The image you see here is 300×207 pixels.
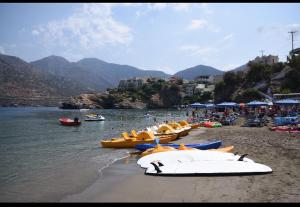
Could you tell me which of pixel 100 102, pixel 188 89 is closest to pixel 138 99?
pixel 100 102

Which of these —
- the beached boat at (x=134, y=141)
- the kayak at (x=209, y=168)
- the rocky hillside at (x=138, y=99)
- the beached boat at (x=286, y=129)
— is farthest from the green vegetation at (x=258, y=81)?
the rocky hillside at (x=138, y=99)

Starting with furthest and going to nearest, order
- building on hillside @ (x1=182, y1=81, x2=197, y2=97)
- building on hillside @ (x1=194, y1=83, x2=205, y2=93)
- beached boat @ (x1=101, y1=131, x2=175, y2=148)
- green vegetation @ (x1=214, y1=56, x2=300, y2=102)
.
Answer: building on hillside @ (x1=182, y1=81, x2=197, y2=97) → building on hillside @ (x1=194, y1=83, x2=205, y2=93) → green vegetation @ (x1=214, y1=56, x2=300, y2=102) → beached boat @ (x1=101, y1=131, x2=175, y2=148)

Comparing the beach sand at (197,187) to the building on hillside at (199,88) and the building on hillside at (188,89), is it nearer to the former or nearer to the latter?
the building on hillside at (199,88)

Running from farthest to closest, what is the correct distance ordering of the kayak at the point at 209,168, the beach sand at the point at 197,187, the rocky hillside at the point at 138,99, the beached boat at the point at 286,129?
1. the rocky hillside at the point at 138,99
2. the beached boat at the point at 286,129
3. the kayak at the point at 209,168
4. the beach sand at the point at 197,187

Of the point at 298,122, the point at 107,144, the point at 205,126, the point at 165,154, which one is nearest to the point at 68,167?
the point at 165,154

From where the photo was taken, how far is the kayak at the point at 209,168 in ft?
44.9

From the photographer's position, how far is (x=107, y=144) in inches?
998

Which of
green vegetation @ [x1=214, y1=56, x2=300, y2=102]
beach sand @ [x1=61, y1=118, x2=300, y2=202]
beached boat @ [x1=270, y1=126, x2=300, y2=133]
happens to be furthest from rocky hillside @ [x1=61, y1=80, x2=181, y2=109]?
beach sand @ [x1=61, y1=118, x2=300, y2=202]

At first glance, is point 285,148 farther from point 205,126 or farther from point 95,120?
point 95,120

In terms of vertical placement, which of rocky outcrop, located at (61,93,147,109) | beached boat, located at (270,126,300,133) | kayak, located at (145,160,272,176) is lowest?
kayak, located at (145,160,272,176)

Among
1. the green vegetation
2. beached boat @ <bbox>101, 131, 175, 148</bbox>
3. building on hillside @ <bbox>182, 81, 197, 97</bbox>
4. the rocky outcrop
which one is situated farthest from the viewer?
the rocky outcrop

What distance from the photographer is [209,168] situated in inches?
551

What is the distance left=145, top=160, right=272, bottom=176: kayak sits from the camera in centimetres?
1367

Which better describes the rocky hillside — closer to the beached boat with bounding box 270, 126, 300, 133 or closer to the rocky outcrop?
the rocky outcrop
